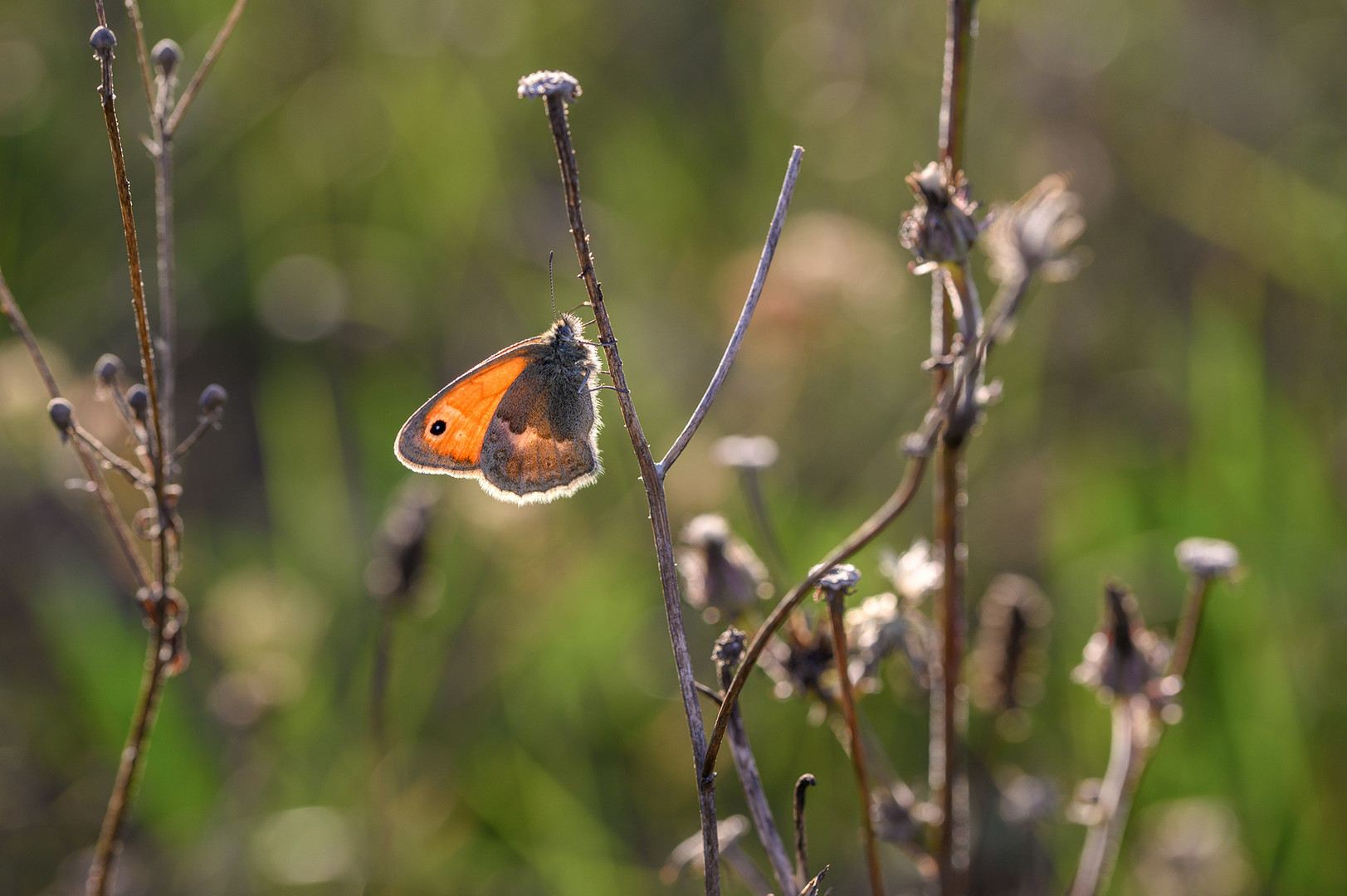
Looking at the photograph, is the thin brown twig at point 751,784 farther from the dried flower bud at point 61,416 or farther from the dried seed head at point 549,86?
the dried flower bud at point 61,416

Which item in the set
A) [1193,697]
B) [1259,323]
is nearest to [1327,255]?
[1259,323]

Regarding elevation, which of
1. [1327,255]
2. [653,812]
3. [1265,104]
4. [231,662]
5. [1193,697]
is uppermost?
[1265,104]

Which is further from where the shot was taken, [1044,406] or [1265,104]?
[1265,104]

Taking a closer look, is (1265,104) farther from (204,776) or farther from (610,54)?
(204,776)

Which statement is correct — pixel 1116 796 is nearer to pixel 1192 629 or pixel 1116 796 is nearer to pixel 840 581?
pixel 1192 629

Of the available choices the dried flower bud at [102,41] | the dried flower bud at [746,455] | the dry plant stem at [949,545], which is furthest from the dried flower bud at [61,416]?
the dry plant stem at [949,545]

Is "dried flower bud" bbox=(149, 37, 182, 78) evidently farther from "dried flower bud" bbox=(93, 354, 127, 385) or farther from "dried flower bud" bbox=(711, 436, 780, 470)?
"dried flower bud" bbox=(711, 436, 780, 470)

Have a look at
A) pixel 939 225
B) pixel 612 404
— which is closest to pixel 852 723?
pixel 939 225

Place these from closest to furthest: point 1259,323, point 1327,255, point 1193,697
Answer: point 1193,697
point 1327,255
point 1259,323
